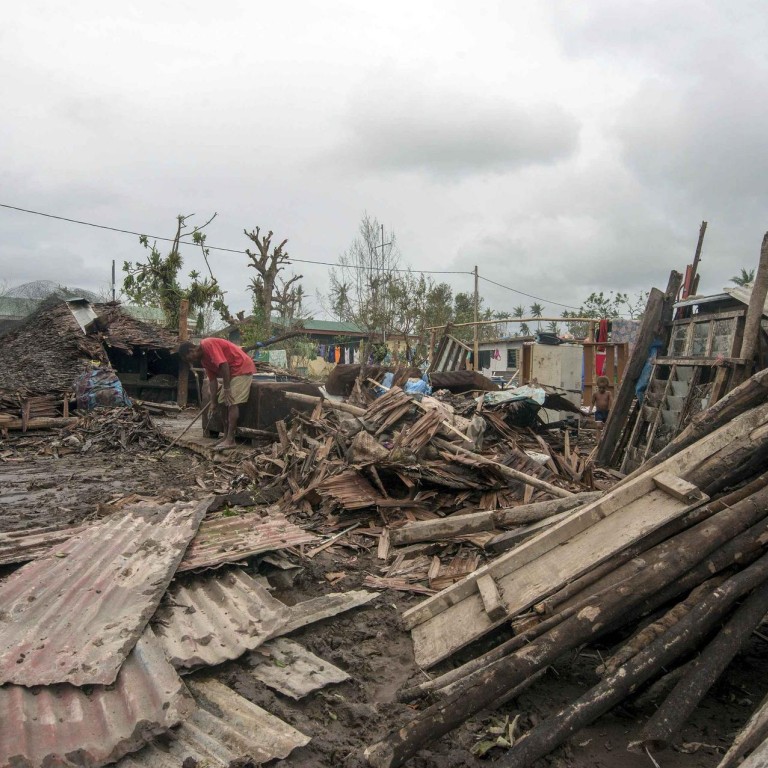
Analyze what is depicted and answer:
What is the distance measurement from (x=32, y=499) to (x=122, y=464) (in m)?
2.31

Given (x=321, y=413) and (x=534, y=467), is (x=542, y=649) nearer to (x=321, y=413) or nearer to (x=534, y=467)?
(x=534, y=467)

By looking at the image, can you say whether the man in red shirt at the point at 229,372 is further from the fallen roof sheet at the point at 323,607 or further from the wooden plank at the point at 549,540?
the wooden plank at the point at 549,540

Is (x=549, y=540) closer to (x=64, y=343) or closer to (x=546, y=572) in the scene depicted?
(x=546, y=572)

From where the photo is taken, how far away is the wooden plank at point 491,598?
10.2 feet

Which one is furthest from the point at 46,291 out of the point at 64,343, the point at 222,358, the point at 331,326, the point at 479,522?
the point at 331,326

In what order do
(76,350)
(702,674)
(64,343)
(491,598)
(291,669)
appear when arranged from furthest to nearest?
(64,343) < (76,350) < (491,598) < (291,669) < (702,674)

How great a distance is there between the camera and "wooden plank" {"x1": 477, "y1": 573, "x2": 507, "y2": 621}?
3.10m

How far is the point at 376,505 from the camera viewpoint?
5559 millimetres

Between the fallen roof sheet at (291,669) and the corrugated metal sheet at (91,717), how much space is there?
0.48 meters

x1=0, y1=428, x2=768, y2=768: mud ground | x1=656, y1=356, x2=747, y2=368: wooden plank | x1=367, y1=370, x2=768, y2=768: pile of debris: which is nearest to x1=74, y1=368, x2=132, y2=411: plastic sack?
x1=0, y1=428, x2=768, y2=768: mud ground

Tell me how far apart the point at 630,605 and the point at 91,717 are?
2.41 meters

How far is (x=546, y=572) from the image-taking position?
3.28 metres

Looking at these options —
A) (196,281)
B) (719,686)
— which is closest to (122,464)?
(719,686)

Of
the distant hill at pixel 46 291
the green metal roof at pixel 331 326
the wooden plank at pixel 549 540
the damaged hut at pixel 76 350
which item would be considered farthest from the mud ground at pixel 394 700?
the green metal roof at pixel 331 326
